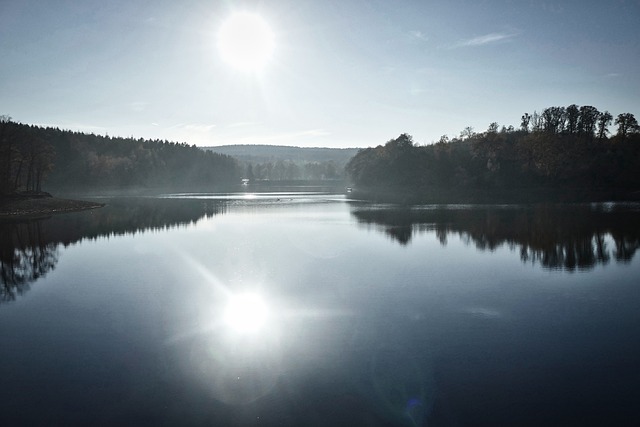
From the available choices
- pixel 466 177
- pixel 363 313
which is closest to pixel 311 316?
pixel 363 313

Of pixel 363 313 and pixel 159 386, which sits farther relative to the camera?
pixel 363 313

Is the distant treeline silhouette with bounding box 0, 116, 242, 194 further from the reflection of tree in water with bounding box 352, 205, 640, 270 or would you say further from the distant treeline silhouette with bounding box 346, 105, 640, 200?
the distant treeline silhouette with bounding box 346, 105, 640, 200

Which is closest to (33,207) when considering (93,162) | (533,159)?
(93,162)

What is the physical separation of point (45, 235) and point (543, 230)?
4568cm

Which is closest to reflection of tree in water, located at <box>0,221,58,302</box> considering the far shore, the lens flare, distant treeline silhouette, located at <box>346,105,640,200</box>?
the lens flare

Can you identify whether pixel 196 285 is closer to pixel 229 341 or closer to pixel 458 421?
pixel 229 341

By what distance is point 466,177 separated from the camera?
11406 cm

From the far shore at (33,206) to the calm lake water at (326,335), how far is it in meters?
36.7

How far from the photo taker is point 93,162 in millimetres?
141625

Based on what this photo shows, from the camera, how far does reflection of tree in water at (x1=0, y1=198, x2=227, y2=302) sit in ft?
84.2

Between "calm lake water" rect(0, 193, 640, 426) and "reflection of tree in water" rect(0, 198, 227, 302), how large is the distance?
0.29m

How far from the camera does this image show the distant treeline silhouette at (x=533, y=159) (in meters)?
98.1

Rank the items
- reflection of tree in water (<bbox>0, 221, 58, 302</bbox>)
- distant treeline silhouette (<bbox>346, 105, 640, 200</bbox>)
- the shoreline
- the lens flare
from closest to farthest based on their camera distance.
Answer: the lens flare < reflection of tree in water (<bbox>0, 221, 58, 302</bbox>) < the shoreline < distant treeline silhouette (<bbox>346, 105, 640, 200</bbox>)

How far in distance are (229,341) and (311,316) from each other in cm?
368
